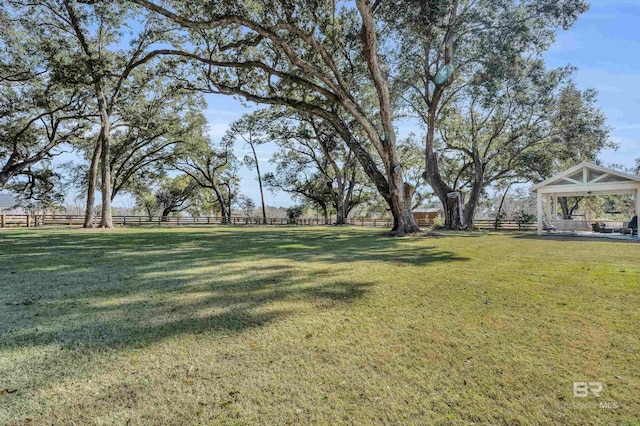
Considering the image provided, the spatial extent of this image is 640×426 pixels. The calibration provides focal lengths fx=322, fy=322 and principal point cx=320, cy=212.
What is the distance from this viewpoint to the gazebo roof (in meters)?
12.4

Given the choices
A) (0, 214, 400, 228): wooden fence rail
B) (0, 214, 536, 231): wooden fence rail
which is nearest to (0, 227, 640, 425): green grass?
(0, 214, 536, 231): wooden fence rail

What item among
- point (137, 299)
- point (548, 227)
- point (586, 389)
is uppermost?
point (548, 227)

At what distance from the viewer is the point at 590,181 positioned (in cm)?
1310

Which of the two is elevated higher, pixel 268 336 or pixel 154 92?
pixel 154 92

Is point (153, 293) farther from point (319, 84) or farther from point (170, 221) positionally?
point (170, 221)

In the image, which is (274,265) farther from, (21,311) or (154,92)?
(154,92)

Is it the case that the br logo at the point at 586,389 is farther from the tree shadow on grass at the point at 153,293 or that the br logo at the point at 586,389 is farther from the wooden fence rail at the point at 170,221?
the wooden fence rail at the point at 170,221

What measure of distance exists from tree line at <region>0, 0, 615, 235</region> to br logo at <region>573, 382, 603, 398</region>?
Answer: 32.6 ft

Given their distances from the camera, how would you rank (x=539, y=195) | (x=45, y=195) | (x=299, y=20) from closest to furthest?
(x=299, y=20) → (x=539, y=195) → (x=45, y=195)

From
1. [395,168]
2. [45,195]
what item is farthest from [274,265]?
[45,195]

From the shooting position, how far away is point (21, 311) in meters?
3.11

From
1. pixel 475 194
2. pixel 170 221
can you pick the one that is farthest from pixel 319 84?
pixel 170 221

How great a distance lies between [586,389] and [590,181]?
14.8m

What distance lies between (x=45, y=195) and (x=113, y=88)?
15.4 metres
